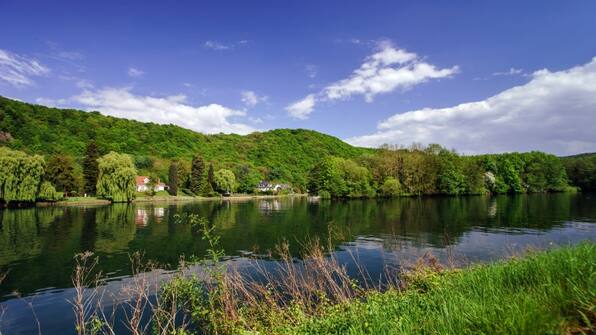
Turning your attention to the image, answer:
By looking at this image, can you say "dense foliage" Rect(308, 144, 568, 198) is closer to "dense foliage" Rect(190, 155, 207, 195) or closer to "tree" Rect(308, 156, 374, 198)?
"tree" Rect(308, 156, 374, 198)

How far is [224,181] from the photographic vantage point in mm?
103750

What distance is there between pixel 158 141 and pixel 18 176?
79895 millimetres

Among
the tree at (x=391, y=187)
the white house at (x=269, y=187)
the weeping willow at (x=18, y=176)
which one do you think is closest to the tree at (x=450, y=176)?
the tree at (x=391, y=187)

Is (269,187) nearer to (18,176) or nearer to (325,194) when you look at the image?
(325,194)

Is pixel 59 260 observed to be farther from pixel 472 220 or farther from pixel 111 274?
pixel 472 220

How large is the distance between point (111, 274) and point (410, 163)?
95632 millimetres

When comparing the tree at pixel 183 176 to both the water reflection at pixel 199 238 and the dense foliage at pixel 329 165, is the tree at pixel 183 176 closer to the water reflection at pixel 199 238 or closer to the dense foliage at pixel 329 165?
the dense foliage at pixel 329 165

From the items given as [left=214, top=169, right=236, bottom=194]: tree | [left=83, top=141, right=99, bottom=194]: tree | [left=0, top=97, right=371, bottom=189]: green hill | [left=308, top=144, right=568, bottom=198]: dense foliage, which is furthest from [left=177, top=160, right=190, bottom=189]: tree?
[left=308, top=144, right=568, bottom=198]: dense foliage

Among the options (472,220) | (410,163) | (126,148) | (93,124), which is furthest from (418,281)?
(93,124)

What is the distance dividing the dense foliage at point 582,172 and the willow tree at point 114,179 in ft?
472

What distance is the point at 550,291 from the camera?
418cm

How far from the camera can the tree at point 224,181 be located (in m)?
103

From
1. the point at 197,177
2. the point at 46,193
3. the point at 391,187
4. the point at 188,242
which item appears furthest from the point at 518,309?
the point at 197,177

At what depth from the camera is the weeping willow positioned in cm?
5712
